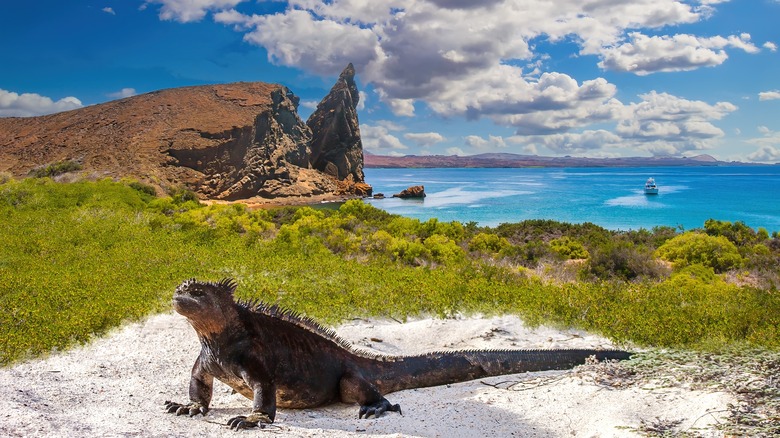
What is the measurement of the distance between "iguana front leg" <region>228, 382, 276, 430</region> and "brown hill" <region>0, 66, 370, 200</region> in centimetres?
4444

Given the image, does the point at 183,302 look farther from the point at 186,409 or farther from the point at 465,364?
the point at 465,364

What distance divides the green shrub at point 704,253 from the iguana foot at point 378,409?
1187 cm

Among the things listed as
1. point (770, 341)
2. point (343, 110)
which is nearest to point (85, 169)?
point (343, 110)

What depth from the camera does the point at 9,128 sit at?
2574 inches

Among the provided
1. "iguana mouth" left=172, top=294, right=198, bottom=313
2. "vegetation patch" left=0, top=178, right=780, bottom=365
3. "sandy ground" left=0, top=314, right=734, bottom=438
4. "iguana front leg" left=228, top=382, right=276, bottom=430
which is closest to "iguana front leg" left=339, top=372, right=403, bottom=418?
"sandy ground" left=0, top=314, right=734, bottom=438

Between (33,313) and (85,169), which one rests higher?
(85,169)

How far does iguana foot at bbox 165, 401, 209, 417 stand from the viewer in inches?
177

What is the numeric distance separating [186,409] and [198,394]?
0.15 m

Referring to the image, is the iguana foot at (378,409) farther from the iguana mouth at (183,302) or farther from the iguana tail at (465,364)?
the iguana mouth at (183,302)

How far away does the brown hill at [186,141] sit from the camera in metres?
53.1

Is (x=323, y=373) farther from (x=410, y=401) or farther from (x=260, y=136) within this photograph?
(x=260, y=136)

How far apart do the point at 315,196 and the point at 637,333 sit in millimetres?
62297

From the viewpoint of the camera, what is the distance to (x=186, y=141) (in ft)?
183

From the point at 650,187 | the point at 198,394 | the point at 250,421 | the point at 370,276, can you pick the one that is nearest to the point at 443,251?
the point at 370,276
